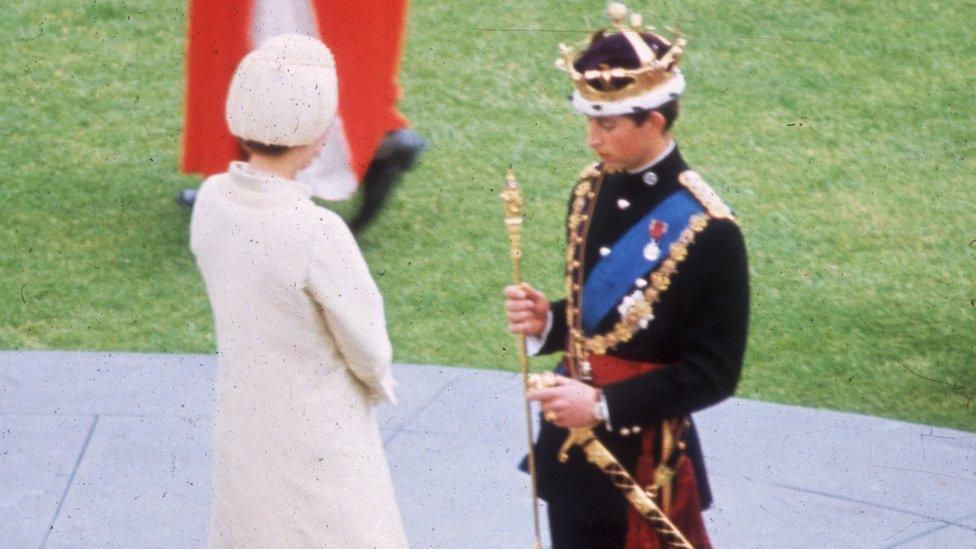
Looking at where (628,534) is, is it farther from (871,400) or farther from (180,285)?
(180,285)

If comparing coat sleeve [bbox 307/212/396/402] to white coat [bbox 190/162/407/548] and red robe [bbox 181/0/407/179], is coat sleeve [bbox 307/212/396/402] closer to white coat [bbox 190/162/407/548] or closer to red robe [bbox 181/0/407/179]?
white coat [bbox 190/162/407/548]

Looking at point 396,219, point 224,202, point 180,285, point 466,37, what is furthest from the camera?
point 466,37

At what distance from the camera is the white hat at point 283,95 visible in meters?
2.88

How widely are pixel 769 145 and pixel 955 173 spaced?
2.84 ft

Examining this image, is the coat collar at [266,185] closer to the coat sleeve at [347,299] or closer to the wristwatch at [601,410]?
the coat sleeve at [347,299]

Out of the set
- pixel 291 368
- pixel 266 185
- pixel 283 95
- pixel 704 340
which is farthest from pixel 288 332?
pixel 704 340

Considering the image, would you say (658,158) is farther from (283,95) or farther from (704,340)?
(283,95)

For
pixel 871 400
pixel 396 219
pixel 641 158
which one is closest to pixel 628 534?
pixel 641 158

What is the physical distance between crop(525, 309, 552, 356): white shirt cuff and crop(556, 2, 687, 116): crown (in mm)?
466

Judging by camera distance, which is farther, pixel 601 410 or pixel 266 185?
pixel 601 410

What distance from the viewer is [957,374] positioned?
576cm

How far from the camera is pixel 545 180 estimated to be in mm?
7340

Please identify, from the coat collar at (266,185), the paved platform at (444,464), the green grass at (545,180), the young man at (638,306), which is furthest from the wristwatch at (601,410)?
the green grass at (545,180)

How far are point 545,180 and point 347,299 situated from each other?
14.6 feet
